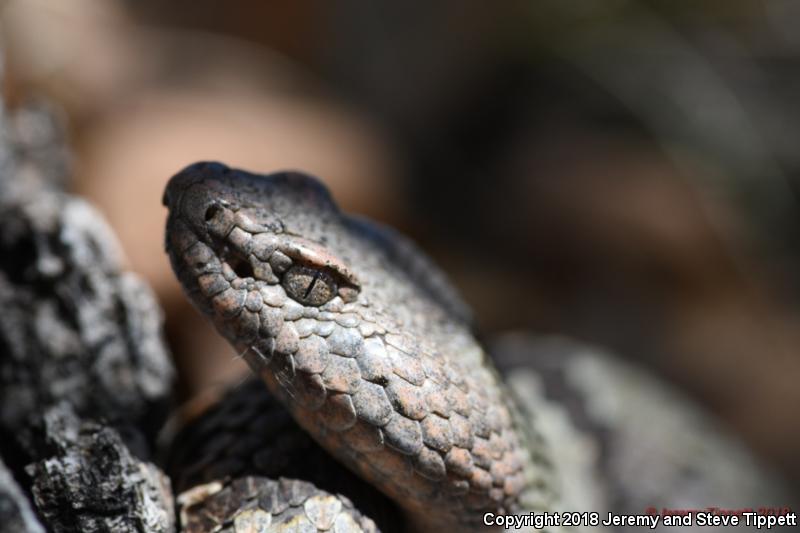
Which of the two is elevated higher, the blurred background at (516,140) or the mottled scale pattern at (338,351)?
the blurred background at (516,140)

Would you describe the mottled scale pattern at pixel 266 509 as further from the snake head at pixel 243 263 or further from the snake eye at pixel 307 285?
the snake eye at pixel 307 285

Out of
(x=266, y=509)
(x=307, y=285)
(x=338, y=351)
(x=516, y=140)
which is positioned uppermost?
(x=516, y=140)

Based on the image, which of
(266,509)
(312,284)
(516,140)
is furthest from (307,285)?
(516,140)

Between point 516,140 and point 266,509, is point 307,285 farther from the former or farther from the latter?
point 516,140

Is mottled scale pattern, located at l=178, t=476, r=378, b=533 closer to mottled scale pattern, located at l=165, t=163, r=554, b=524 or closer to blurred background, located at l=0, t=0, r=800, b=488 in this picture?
mottled scale pattern, located at l=165, t=163, r=554, b=524

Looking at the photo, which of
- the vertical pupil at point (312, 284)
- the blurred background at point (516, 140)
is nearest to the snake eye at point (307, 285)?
the vertical pupil at point (312, 284)

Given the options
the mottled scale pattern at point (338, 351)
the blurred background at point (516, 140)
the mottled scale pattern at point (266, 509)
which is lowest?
the mottled scale pattern at point (266, 509)

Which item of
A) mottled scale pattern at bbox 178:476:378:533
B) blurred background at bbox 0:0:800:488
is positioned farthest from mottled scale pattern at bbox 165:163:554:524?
blurred background at bbox 0:0:800:488
